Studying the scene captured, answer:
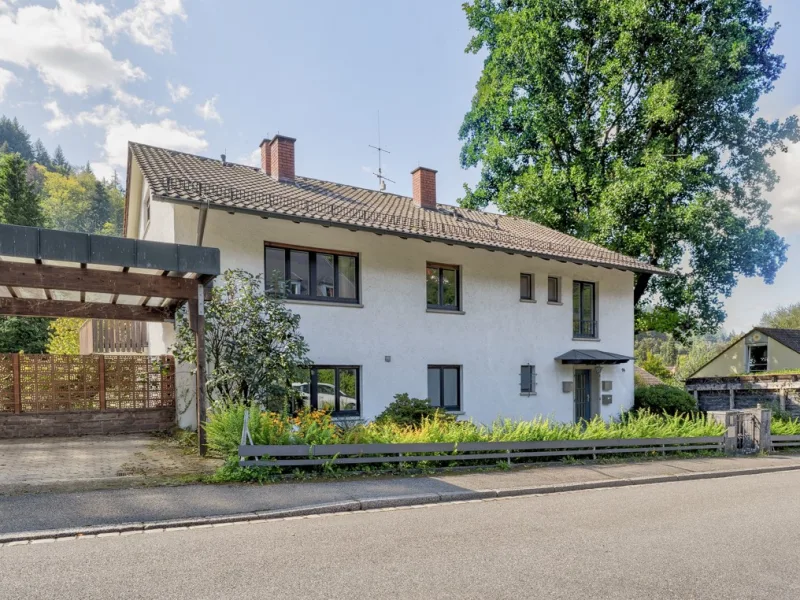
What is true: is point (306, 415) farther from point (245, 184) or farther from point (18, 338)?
point (18, 338)

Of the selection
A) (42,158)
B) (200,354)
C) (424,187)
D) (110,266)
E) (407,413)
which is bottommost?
(407,413)

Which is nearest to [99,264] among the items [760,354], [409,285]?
[409,285]

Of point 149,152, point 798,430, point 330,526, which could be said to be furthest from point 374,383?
point 798,430

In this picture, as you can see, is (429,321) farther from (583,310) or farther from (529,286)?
(583,310)

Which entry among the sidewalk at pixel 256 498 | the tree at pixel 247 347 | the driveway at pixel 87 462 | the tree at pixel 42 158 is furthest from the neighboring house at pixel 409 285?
the tree at pixel 42 158

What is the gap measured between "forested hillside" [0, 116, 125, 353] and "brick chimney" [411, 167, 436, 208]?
69.0 ft

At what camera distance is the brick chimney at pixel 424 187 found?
19.4 metres

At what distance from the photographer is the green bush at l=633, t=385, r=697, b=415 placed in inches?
765

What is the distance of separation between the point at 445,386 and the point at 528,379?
122 inches

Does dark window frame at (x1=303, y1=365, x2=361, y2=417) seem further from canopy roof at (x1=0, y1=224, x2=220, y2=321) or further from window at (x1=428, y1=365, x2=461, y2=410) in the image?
canopy roof at (x1=0, y1=224, x2=220, y2=321)

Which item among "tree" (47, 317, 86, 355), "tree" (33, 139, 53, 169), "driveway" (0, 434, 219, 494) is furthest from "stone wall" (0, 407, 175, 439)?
"tree" (33, 139, 53, 169)

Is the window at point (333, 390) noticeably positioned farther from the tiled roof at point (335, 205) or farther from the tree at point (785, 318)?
the tree at point (785, 318)

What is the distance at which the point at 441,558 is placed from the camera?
215 inches

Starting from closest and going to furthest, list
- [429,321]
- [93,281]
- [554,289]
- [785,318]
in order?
[93,281] → [429,321] → [554,289] → [785,318]
